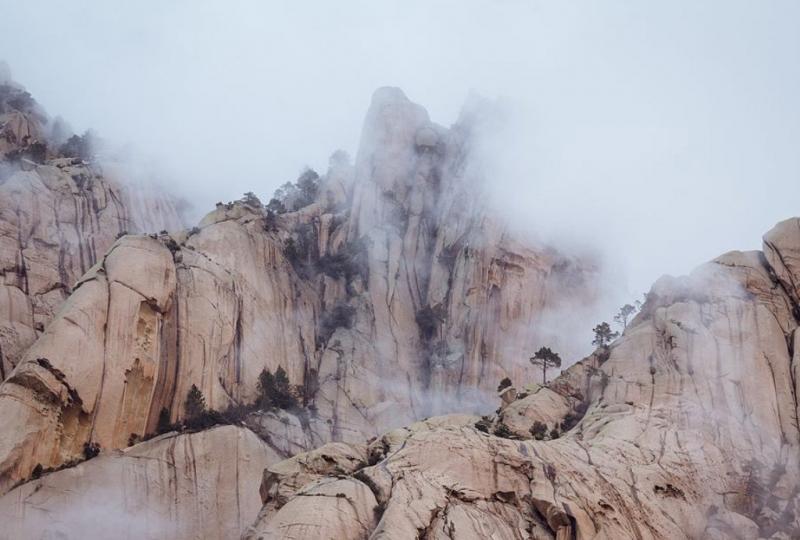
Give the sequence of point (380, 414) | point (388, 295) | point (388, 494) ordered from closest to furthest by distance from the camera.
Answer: point (388, 494), point (380, 414), point (388, 295)

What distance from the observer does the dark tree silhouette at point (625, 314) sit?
8231 cm

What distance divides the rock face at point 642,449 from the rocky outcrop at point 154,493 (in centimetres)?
1424

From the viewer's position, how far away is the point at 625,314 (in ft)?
270

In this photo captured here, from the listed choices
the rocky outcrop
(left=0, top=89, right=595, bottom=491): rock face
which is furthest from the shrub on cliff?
the rocky outcrop

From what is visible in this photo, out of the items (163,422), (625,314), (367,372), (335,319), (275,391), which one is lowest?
(163,422)

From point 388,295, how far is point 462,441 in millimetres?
37609

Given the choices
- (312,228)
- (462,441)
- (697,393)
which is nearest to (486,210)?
(312,228)

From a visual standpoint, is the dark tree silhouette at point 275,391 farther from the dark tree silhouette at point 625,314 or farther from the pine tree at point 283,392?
the dark tree silhouette at point 625,314

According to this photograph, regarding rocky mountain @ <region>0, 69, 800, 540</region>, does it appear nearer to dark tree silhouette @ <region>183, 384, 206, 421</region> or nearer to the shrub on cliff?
dark tree silhouette @ <region>183, 384, 206, 421</region>

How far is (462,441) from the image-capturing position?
1969 inches

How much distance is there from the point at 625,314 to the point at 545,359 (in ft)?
33.1

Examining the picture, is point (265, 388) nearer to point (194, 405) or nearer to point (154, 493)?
point (194, 405)

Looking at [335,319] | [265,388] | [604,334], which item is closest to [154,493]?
[265,388]

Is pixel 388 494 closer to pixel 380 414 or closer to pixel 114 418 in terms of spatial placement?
pixel 114 418
